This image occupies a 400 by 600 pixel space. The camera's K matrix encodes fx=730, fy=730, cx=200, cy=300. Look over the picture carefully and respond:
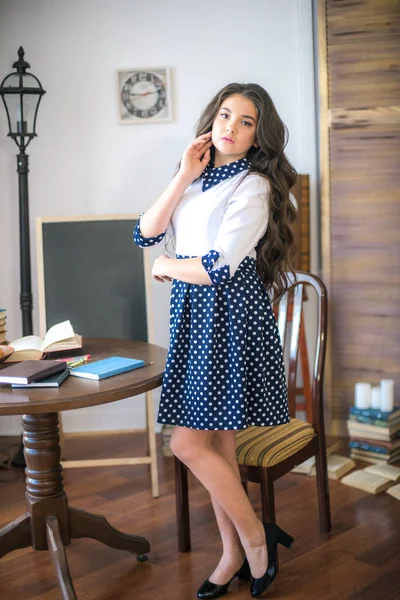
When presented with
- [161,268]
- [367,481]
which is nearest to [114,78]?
[161,268]

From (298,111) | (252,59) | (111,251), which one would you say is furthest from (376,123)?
(111,251)

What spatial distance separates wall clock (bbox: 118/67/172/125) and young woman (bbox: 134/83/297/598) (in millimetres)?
1557

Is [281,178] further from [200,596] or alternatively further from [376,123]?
[376,123]

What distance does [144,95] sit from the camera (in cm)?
361

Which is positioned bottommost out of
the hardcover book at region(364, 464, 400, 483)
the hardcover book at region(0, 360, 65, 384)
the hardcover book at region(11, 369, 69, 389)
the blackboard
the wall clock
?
the hardcover book at region(364, 464, 400, 483)

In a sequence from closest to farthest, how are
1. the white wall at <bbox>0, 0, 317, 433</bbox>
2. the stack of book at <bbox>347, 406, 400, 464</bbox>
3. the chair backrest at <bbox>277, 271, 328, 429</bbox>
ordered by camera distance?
the chair backrest at <bbox>277, 271, 328, 429</bbox>, the stack of book at <bbox>347, 406, 400, 464</bbox>, the white wall at <bbox>0, 0, 317, 433</bbox>

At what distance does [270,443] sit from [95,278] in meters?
1.14

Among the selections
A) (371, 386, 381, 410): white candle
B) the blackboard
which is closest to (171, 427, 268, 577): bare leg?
the blackboard

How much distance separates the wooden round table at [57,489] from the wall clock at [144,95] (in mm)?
1583

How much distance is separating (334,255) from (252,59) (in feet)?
3.42

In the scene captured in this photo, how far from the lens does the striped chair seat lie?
227 cm

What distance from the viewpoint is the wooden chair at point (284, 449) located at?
2264mm

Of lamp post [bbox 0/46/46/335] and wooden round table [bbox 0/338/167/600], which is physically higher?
lamp post [bbox 0/46/46/335]

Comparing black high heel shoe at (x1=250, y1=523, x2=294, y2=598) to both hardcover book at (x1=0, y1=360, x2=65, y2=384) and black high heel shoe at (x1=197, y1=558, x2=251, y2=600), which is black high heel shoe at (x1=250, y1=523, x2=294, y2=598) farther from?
hardcover book at (x1=0, y1=360, x2=65, y2=384)
